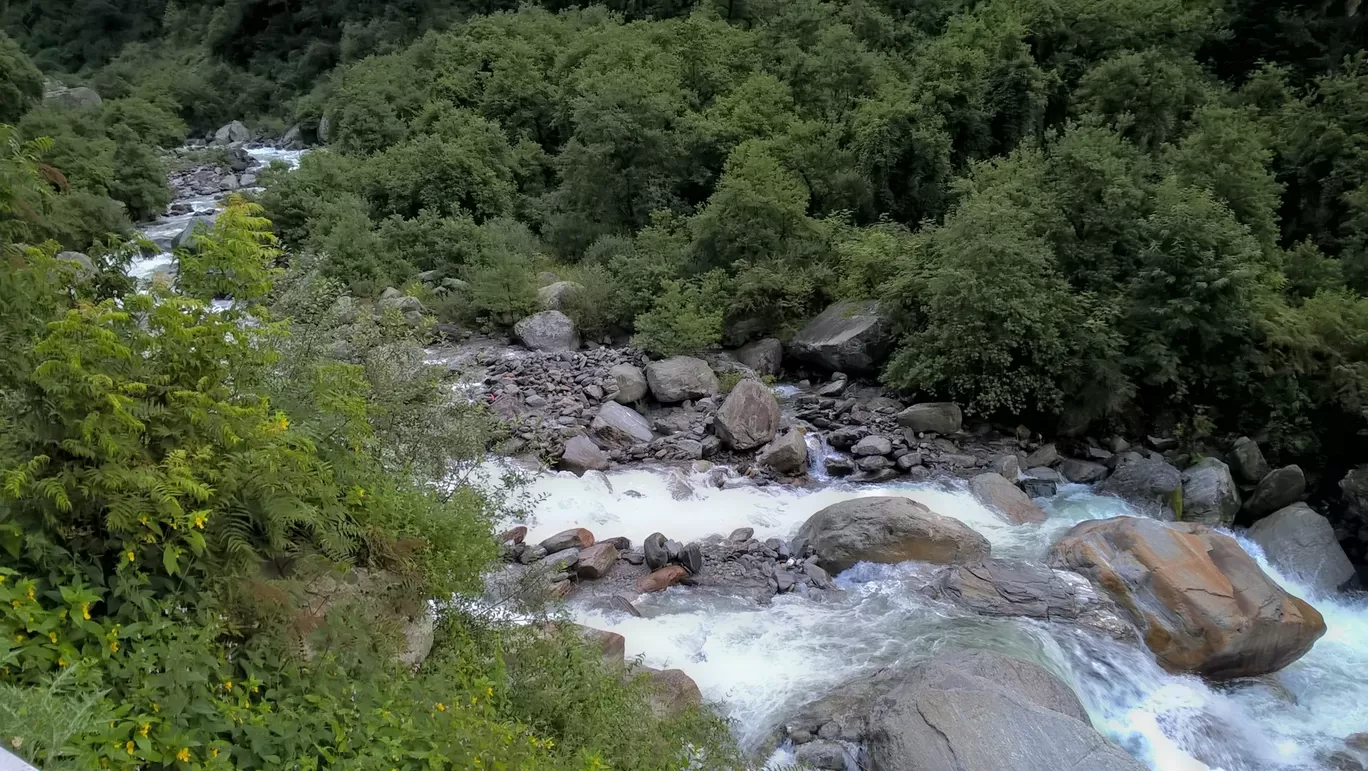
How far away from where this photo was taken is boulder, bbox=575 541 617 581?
9.60m

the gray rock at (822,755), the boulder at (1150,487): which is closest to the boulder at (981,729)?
the gray rock at (822,755)

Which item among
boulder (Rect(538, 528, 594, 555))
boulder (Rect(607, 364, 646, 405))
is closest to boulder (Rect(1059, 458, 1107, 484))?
boulder (Rect(607, 364, 646, 405))

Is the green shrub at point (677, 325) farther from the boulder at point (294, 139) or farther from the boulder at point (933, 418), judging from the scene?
the boulder at point (294, 139)

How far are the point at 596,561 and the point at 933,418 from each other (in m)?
6.56

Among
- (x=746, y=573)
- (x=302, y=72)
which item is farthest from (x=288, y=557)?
(x=302, y=72)

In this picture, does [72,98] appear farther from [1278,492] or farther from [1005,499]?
[1278,492]

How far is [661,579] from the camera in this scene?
960 centimetres

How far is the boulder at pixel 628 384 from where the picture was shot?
1426cm

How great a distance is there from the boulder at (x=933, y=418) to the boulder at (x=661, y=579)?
5543 mm

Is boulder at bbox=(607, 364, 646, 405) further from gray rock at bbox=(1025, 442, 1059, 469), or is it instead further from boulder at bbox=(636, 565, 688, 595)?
gray rock at bbox=(1025, 442, 1059, 469)

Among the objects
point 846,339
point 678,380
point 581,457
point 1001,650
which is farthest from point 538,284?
point 1001,650

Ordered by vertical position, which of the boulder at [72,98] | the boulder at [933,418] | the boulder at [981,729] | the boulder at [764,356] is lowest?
the boulder at [72,98]

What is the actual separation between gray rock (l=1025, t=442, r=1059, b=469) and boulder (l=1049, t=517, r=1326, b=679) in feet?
10.1

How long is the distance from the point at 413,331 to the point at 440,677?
4.89 meters
